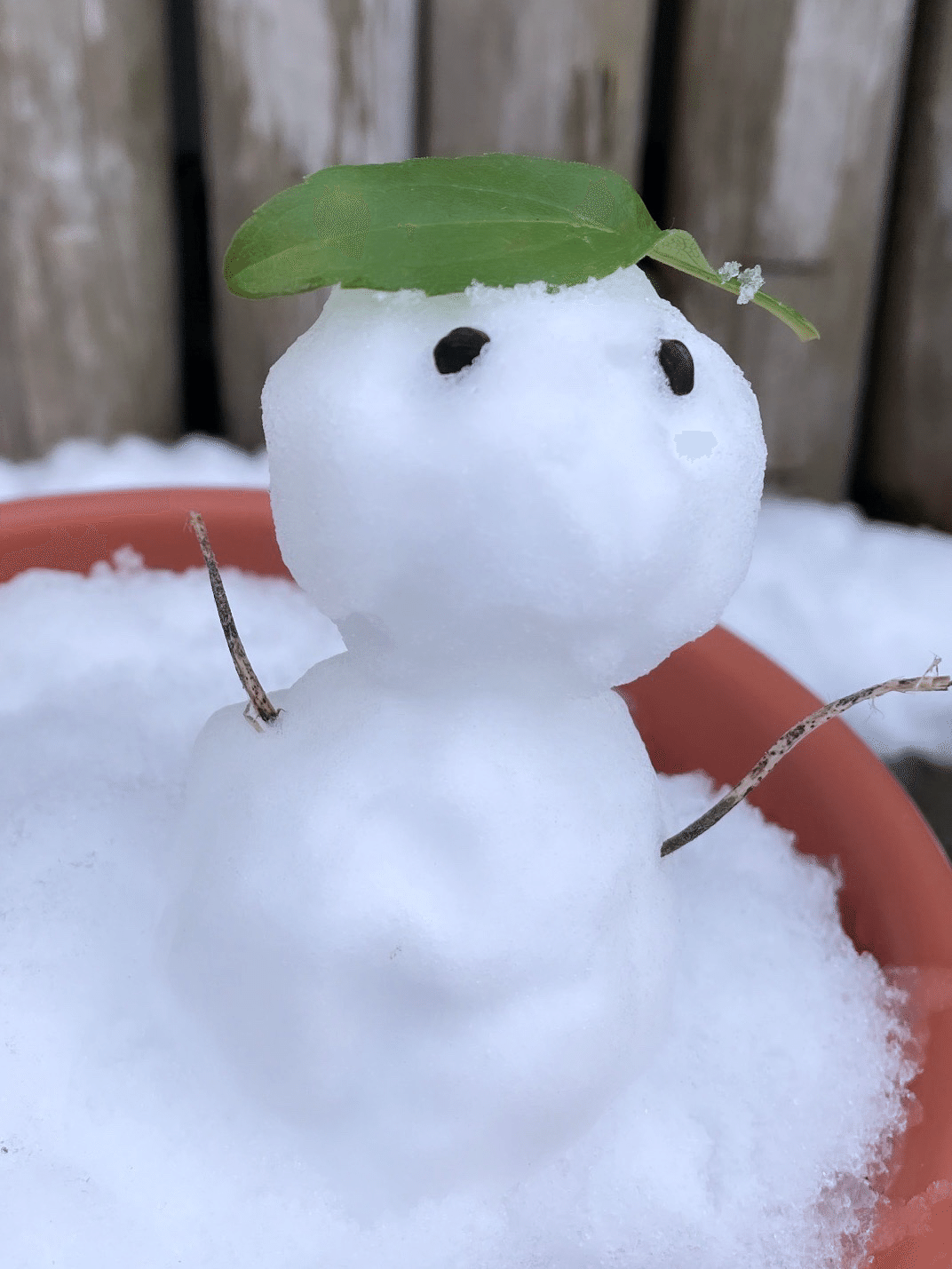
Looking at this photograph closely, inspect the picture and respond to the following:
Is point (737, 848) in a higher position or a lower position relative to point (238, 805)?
lower

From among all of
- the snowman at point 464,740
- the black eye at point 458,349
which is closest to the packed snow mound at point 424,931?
the snowman at point 464,740

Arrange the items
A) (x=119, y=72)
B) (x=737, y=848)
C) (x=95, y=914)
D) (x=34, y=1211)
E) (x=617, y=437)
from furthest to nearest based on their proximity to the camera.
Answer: (x=119, y=72)
(x=737, y=848)
(x=95, y=914)
(x=34, y=1211)
(x=617, y=437)

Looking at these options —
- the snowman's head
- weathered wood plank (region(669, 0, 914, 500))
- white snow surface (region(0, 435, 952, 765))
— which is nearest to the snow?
the snowman's head

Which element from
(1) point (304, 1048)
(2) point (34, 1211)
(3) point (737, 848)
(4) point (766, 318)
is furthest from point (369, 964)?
(4) point (766, 318)

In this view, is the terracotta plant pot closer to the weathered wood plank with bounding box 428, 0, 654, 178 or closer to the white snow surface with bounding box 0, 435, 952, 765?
the white snow surface with bounding box 0, 435, 952, 765

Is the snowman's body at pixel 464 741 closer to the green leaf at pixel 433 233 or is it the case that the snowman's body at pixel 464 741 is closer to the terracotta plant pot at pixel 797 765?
the green leaf at pixel 433 233

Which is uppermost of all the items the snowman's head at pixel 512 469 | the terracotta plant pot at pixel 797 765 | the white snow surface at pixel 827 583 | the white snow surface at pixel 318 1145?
the snowman's head at pixel 512 469

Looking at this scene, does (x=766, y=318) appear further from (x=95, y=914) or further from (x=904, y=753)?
(x=95, y=914)

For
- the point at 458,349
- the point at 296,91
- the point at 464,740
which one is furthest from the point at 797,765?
the point at 296,91
